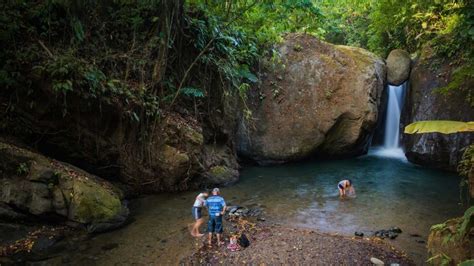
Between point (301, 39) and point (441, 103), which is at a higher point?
point (301, 39)

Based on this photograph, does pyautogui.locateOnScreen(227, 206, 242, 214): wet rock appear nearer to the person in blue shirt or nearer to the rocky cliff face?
the person in blue shirt

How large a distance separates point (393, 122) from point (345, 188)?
327 inches

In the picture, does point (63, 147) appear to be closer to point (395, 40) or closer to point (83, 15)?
point (83, 15)

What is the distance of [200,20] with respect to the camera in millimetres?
11859

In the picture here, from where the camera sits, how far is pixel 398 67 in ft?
56.7

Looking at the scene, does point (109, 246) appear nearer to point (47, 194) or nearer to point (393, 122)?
point (47, 194)

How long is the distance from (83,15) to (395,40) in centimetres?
1571

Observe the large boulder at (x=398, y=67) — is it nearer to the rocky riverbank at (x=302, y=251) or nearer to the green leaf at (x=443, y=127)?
the rocky riverbank at (x=302, y=251)

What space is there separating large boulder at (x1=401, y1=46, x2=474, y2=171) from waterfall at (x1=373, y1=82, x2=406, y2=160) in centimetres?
72

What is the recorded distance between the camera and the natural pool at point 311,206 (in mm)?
7531

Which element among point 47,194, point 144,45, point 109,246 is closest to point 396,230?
point 109,246

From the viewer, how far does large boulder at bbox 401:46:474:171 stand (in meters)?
13.7

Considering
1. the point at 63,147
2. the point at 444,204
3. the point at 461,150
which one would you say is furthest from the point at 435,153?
the point at 63,147

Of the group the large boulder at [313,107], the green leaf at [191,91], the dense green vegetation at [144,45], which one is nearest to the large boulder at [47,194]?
the dense green vegetation at [144,45]
